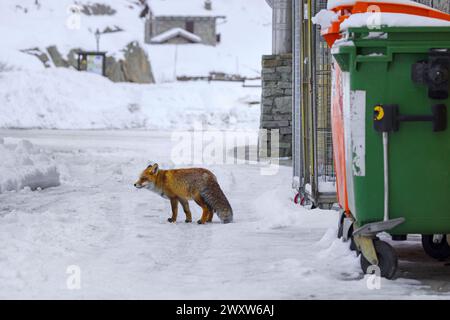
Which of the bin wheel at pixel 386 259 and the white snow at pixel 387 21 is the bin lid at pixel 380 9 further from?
the bin wheel at pixel 386 259

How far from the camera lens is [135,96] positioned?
149 feet

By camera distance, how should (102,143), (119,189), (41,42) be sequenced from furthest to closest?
(41,42) → (102,143) → (119,189)

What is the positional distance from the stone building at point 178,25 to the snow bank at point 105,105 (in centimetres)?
3523

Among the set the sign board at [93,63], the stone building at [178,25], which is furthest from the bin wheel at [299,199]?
the stone building at [178,25]

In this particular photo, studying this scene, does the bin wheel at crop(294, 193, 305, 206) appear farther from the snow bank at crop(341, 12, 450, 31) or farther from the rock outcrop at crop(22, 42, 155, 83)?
the rock outcrop at crop(22, 42, 155, 83)

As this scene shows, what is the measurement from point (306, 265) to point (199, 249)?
112cm

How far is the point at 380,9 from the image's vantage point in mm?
6559

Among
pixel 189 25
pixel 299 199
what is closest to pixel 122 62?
pixel 189 25

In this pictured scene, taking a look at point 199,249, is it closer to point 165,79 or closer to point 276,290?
point 276,290

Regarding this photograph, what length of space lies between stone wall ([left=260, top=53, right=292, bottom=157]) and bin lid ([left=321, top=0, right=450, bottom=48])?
11678 millimetres

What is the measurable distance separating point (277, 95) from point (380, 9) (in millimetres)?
12100

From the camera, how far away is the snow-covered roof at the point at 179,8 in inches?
3426

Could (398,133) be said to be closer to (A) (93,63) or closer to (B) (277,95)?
(B) (277,95)
